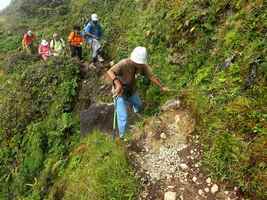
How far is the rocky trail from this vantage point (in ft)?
22.1

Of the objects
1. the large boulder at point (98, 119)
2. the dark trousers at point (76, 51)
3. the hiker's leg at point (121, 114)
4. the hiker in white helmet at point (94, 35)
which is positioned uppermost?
the hiker's leg at point (121, 114)

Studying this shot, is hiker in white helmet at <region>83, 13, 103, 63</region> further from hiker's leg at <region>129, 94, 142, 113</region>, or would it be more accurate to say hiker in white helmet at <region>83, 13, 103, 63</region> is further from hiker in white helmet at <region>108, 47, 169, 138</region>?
hiker in white helmet at <region>108, 47, 169, 138</region>

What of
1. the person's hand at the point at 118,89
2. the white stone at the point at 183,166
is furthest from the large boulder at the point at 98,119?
the white stone at the point at 183,166

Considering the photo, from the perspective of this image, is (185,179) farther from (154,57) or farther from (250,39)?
(154,57)

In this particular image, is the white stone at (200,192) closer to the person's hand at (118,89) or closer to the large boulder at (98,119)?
the person's hand at (118,89)

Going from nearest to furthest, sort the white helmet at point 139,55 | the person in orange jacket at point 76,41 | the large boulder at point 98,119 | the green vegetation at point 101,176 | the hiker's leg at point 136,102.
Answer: the green vegetation at point 101,176, the white helmet at point 139,55, the hiker's leg at point 136,102, the large boulder at point 98,119, the person in orange jacket at point 76,41

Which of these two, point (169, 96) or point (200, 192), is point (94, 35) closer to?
point (169, 96)

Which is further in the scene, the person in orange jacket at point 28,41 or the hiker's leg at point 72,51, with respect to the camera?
the person in orange jacket at point 28,41

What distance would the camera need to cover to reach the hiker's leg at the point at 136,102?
29.3 feet

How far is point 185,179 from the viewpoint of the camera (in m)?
6.95

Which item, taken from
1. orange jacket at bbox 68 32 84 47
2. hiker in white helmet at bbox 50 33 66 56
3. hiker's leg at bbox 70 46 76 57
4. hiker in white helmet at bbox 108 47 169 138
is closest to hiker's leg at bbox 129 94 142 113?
hiker in white helmet at bbox 108 47 169 138

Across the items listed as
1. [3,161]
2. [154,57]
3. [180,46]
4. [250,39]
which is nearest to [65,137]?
[3,161]

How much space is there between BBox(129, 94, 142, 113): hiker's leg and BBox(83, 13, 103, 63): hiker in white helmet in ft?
16.3

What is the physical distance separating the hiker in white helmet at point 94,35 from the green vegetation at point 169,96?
Answer: 0.61 metres
